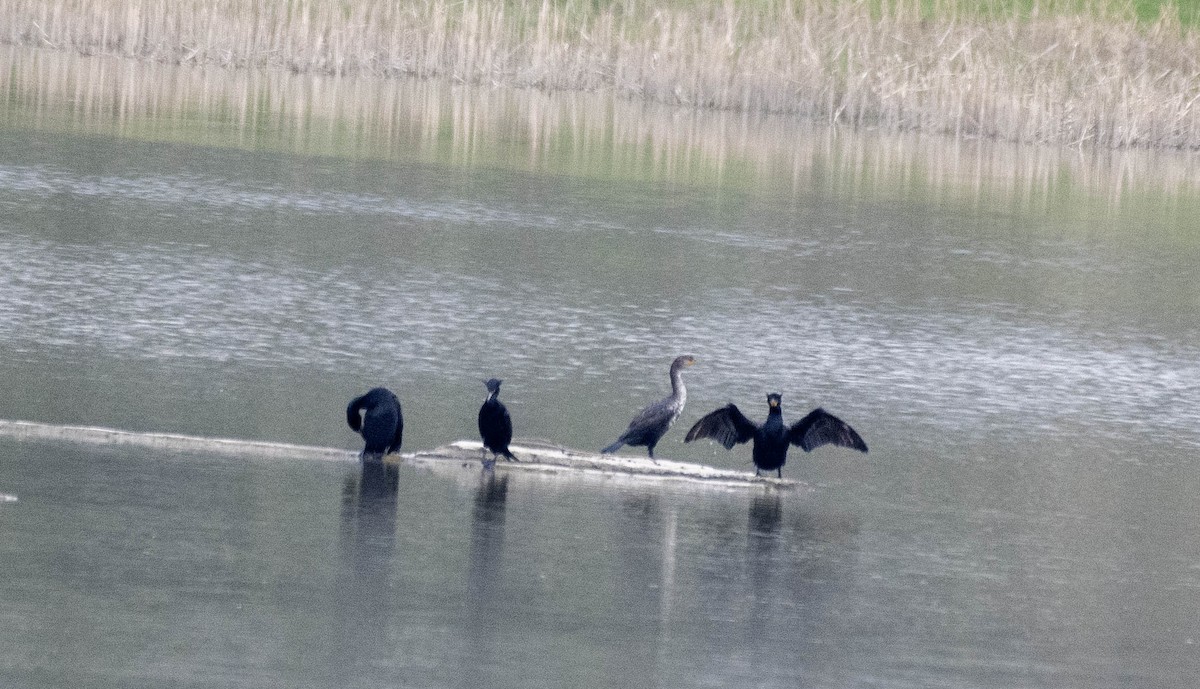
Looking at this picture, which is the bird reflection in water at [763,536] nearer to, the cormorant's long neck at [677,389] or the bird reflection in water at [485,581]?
the cormorant's long neck at [677,389]

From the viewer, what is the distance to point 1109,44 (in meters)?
32.8

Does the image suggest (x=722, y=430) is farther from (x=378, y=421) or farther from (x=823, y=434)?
(x=378, y=421)

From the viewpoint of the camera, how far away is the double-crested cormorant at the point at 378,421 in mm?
9695

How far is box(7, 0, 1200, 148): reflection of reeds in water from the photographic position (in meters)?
29.1

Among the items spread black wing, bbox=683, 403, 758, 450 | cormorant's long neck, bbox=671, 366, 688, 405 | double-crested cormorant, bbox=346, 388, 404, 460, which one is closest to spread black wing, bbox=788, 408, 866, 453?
spread black wing, bbox=683, 403, 758, 450

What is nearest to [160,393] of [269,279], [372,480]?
[372,480]

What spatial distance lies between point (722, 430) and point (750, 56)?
845 inches

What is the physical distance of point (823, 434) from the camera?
33.2 ft

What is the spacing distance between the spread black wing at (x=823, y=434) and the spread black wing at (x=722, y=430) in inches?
9.2

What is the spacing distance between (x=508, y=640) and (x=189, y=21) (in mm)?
25524

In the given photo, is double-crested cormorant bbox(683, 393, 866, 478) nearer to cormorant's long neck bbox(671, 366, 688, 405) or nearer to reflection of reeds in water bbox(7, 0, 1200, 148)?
cormorant's long neck bbox(671, 366, 688, 405)

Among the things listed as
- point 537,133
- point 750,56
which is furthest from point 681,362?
point 750,56

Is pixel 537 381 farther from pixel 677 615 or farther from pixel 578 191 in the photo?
pixel 578 191

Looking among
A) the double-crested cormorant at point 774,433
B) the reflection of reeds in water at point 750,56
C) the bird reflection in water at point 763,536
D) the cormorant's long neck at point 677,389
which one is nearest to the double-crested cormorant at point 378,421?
the cormorant's long neck at point 677,389
